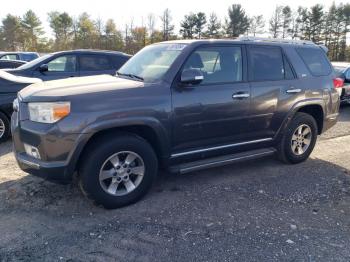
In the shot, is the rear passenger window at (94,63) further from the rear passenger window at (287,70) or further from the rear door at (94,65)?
the rear passenger window at (287,70)

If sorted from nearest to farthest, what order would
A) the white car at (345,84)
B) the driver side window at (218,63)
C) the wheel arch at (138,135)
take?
the wheel arch at (138,135) → the driver side window at (218,63) → the white car at (345,84)

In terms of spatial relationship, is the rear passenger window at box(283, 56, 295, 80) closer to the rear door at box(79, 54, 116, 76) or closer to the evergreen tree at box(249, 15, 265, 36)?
the rear door at box(79, 54, 116, 76)

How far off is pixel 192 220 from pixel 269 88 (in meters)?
2.28

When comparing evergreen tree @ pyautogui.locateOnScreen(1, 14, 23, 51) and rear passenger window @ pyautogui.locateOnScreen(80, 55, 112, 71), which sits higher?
evergreen tree @ pyautogui.locateOnScreen(1, 14, 23, 51)

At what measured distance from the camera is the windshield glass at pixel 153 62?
443cm

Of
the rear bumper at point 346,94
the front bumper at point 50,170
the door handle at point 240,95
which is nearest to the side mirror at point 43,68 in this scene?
the front bumper at point 50,170

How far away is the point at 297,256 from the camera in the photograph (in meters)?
3.22

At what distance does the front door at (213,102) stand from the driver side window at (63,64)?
17.3ft

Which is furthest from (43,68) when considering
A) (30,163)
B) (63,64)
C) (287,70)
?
(287,70)

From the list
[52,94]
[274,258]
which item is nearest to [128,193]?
[52,94]

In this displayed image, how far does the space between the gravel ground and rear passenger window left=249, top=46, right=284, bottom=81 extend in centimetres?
141

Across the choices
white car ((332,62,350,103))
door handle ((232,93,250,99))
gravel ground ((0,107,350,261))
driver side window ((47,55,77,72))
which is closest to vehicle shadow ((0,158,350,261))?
gravel ground ((0,107,350,261))

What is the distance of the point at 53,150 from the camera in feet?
11.9

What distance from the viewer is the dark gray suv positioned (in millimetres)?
3699
